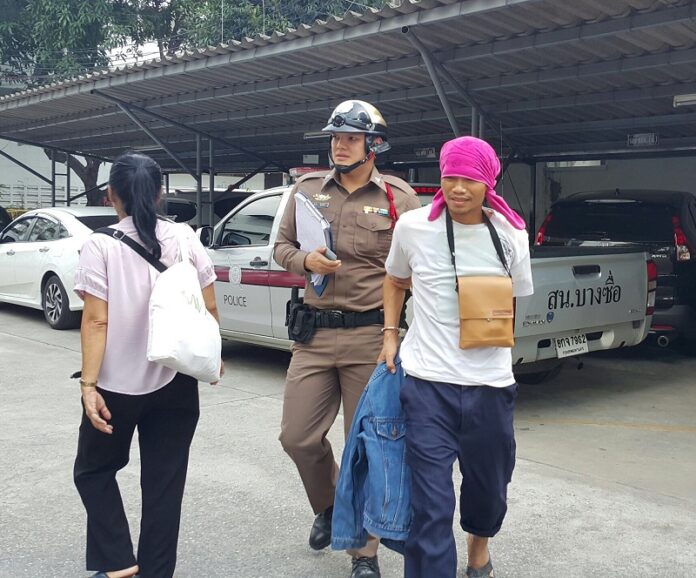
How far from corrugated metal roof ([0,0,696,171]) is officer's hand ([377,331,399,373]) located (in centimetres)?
412

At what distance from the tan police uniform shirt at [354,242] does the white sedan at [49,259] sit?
6898 mm

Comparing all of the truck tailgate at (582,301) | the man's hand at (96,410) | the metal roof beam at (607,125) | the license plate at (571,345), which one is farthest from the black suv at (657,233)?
the man's hand at (96,410)

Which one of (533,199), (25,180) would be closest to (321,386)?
(533,199)

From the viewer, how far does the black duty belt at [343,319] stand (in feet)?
11.7

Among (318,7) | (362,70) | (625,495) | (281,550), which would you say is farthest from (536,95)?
(318,7)

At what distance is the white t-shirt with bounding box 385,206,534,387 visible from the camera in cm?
300

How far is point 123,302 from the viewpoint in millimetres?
3084

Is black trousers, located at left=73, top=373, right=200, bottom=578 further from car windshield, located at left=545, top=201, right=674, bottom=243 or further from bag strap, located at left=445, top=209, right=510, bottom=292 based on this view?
car windshield, located at left=545, top=201, right=674, bottom=243

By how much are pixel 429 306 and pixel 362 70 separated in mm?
6555

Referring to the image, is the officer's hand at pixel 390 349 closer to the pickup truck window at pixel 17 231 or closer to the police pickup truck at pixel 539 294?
the police pickup truck at pixel 539 294

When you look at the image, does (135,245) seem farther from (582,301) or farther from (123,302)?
(582,301)

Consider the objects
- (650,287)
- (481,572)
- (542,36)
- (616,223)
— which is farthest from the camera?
(616,223)

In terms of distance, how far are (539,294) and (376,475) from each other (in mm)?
3240

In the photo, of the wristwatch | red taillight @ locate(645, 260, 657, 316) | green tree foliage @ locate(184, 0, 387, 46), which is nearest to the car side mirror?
red taillight @ locate(645, 260, 657, 316)
